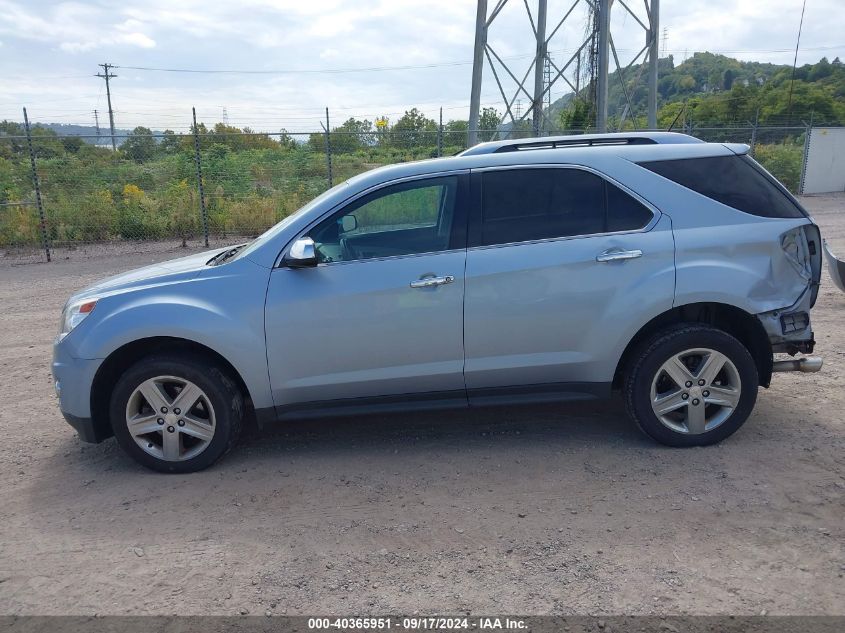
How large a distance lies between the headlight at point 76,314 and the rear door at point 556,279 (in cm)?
235

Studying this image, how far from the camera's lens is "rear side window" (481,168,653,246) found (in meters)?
4.25

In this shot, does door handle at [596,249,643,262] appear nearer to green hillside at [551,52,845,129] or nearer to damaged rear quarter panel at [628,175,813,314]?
damaged rear quarter panel at [628,175,813,314]

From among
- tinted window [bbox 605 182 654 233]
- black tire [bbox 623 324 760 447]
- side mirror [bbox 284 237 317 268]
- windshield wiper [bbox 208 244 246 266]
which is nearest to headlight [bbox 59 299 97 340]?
windshield wiper [bbox 208 244 246 266]

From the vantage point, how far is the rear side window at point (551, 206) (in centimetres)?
425

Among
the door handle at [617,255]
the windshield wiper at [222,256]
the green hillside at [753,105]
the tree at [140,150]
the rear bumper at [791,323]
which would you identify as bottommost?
the rear bumper at [791,323]

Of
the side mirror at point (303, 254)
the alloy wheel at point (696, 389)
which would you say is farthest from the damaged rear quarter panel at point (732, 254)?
the side mirror at point (303, 254)

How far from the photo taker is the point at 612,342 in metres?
4.19

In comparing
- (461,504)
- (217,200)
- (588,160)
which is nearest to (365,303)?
(461,504)

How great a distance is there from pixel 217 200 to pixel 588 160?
12.2 m

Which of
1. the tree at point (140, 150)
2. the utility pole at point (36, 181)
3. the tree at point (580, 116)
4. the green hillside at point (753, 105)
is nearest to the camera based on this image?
the utility pole at point (36, 181)

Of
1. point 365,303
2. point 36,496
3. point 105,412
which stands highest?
point 365,303

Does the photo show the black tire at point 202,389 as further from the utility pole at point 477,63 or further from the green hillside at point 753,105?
the green hillside at point 753,105

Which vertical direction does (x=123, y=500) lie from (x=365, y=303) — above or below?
below

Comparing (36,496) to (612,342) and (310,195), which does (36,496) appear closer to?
(612,342)
